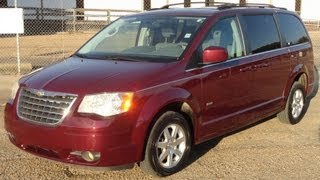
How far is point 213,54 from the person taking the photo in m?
5.50

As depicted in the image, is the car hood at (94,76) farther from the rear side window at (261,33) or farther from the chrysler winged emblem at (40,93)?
the rear side window at (261,33)

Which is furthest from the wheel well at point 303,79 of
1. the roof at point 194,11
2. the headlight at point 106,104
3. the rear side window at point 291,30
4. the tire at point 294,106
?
the headlight at point 106,104

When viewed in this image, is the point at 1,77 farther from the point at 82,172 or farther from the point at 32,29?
the point at 32,29

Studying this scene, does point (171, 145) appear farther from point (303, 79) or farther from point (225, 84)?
point (303, 79)

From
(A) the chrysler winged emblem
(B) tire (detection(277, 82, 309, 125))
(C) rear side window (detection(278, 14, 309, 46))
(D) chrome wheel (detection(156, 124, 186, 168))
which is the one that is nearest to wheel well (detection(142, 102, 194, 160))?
(D) chrome wheel (detection(156, 124, 186, 168))

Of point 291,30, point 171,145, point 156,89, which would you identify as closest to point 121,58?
point 156,89

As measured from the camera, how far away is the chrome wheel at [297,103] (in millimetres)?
7562

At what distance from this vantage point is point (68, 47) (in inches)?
742

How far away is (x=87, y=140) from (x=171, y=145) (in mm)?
1008

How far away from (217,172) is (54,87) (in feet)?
6.15

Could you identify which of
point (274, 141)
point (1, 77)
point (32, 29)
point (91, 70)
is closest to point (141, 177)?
point (91, 70)

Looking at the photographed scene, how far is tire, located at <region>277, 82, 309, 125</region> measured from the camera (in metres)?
7.41

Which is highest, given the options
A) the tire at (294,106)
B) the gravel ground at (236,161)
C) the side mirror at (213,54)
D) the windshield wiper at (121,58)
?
the side mirror at (213,54)

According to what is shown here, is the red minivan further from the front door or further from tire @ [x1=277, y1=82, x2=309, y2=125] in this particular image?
tire @ [x1=277, y1=82, x2=309, y2=125]
